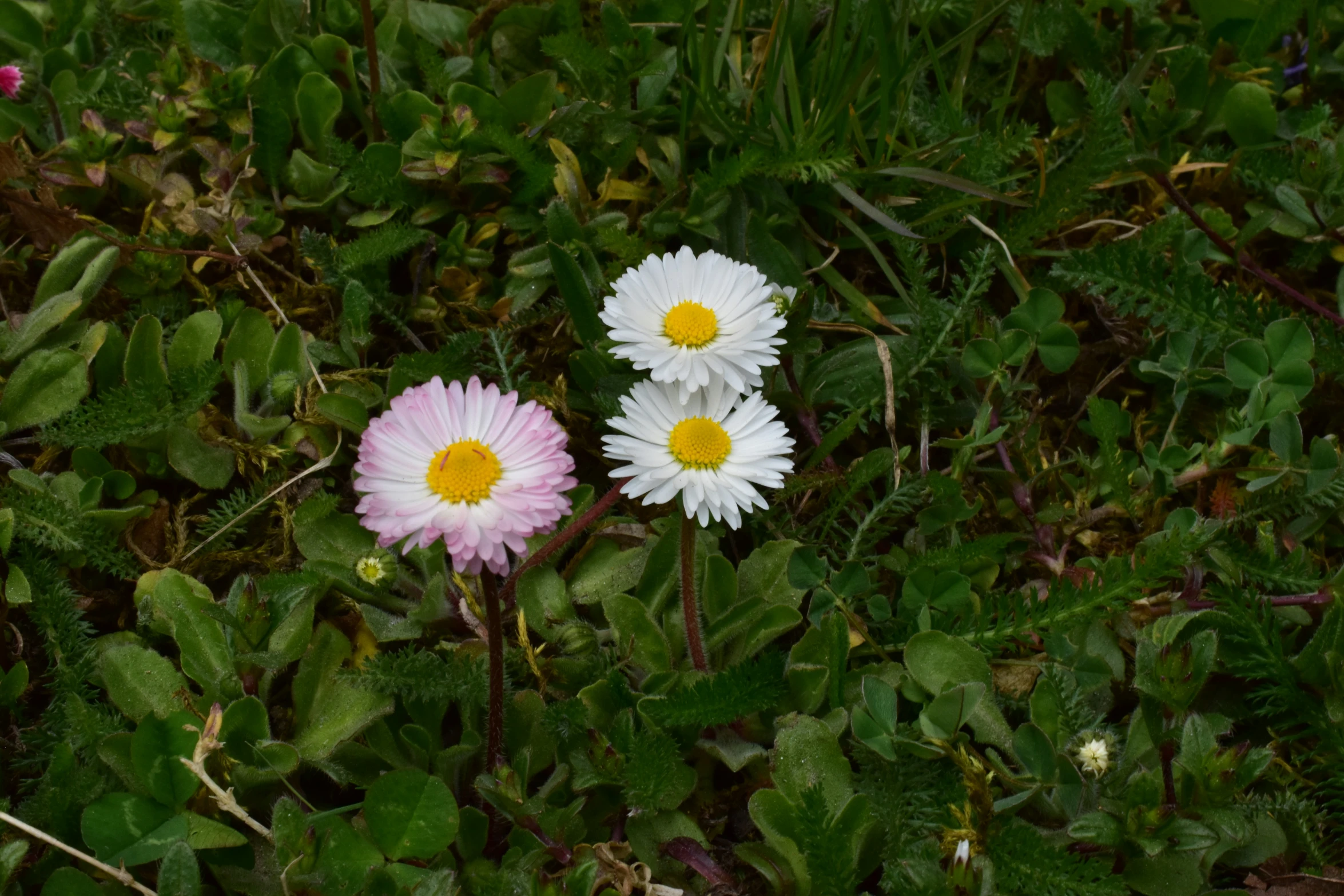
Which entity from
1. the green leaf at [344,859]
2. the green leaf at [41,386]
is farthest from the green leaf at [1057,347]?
the green leaf at [41,386]

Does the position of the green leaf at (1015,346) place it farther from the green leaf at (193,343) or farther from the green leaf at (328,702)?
the green leaf at (193,343)

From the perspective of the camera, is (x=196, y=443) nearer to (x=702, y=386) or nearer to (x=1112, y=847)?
(x=702, y=386)

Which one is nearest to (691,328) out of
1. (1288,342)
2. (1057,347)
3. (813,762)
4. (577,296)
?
(577,296)

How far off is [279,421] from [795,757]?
1341 millimetres

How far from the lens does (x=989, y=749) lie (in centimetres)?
214

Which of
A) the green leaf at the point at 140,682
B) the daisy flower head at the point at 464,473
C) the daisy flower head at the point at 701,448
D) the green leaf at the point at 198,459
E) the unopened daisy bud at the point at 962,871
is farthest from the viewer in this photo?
the green leaf at the point at 198,459

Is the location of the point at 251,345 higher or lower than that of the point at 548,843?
higher

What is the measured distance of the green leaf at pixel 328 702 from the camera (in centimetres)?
210

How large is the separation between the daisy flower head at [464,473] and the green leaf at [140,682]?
65 cm

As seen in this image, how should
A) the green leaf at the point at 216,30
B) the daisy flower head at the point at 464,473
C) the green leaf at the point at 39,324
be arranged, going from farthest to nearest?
the green leaf at the point at 216,30, the green leaf at the point at 39,324, the daisy flower head at the point at 464,473

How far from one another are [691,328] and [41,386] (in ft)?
4.87

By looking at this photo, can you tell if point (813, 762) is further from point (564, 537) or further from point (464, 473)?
point (464, 473)

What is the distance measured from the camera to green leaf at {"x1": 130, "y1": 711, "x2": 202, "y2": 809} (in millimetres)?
1987

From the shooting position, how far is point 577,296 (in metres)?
2.53
